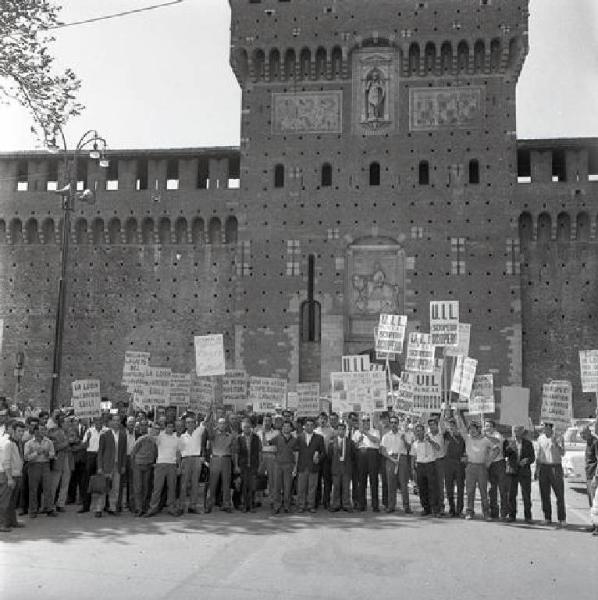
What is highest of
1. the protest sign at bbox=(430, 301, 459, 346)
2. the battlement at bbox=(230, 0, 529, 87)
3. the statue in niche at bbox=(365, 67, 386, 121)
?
the battlement at bbox=(230, 0, 529, 87)

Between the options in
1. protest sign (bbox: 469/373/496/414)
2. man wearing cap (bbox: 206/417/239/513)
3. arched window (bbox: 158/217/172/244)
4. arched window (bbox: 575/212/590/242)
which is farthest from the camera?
arched window (bbox: 158/217/172/244)

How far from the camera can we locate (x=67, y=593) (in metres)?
6.65

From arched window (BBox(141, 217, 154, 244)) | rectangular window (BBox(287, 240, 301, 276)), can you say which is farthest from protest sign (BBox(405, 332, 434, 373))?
arched window (BBox(141, 217, 154, 244))

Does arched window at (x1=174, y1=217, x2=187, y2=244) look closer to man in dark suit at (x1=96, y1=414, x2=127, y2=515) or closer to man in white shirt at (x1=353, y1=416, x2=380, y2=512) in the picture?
man in dark suit at (x1=96, y1=414, x2=127, y2=515)

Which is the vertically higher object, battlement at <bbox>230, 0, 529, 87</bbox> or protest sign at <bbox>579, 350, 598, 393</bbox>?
battlement at <bbox>230, 0, 529, 87</bbox>

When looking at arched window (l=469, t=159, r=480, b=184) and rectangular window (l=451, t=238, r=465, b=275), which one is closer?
rectangular window (l=451, t=238, r=465, b=275)

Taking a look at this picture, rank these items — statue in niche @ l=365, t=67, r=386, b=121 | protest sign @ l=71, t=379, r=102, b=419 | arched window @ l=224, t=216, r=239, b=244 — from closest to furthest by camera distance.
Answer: protest sign @ l=71, t=379, r=102, b=419
statue in niche @ l=365, t=67, r=386, b=121
arched window @ l=224, t=216, r=239, b=244

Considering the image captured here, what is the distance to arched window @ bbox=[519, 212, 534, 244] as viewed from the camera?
27344 mm

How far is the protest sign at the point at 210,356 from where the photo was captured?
622 inches

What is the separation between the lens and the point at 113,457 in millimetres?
11805

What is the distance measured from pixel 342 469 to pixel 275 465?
1113mm

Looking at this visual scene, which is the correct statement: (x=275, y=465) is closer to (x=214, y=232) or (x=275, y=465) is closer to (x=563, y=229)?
(x=214, y=232)

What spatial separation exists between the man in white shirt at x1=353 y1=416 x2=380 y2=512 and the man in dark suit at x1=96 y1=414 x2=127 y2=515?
3773mm

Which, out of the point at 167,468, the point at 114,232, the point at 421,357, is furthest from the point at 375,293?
the point at 167,468
